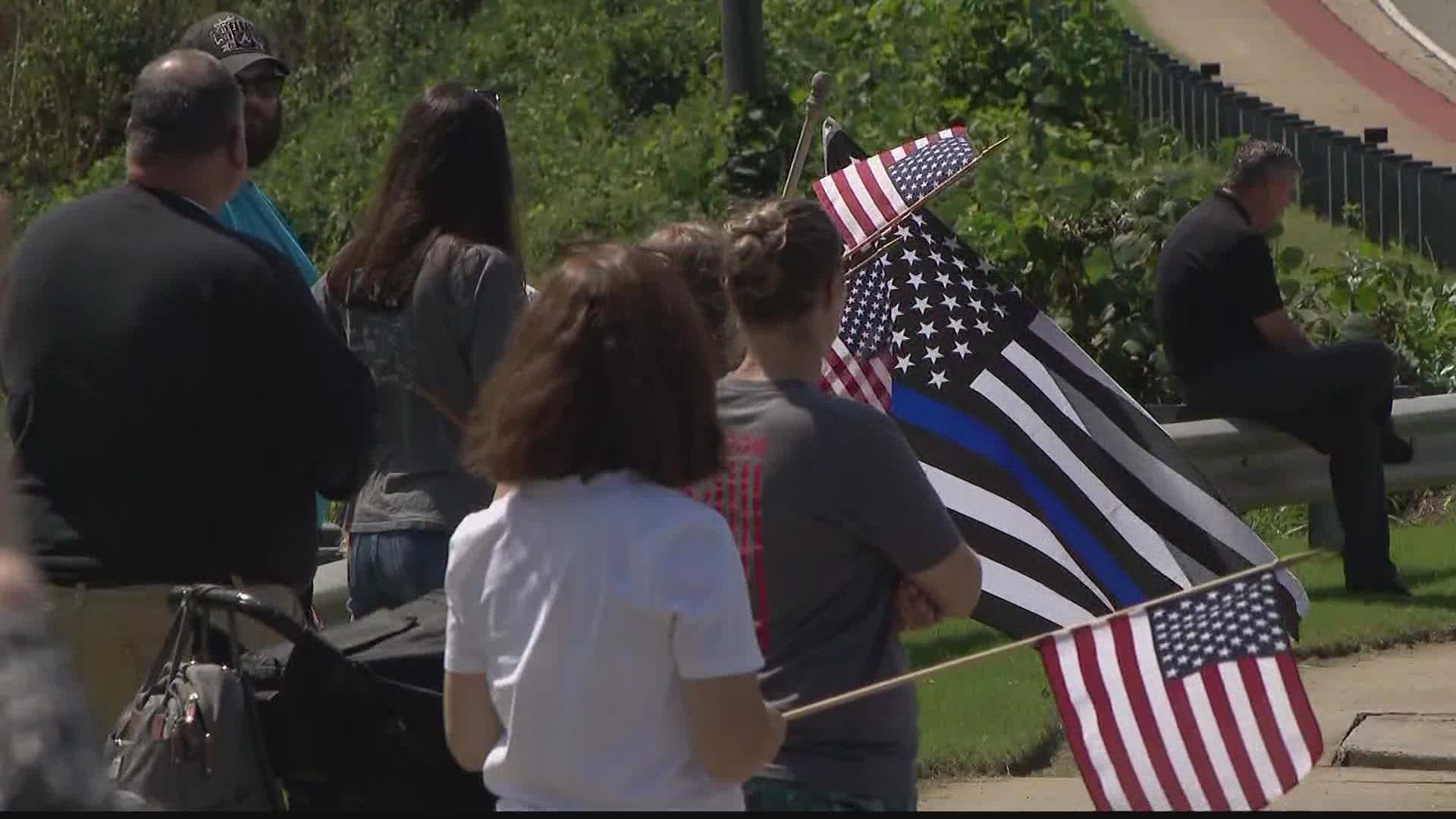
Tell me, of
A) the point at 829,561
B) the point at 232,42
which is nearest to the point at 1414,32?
the point at 232,42

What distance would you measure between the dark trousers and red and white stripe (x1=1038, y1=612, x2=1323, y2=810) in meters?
4.45

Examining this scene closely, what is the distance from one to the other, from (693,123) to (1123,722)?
12.5 meters

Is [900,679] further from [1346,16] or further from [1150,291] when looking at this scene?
[1346,16]

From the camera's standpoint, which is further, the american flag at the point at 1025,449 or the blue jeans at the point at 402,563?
the american flag at the point at 1025,449

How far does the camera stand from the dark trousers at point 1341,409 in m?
8.56

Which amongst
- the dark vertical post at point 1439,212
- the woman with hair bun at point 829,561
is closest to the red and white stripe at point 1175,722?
the woman with hair bun at point 829,561

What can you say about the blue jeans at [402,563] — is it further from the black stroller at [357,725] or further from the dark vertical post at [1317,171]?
the dark vertical post at [1317,171]

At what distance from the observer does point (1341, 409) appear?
8.73 metres

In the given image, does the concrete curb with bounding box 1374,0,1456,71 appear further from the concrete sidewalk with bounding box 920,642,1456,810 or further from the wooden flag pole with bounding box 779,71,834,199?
the wooden flag pole with bounding box 779,71,834,199

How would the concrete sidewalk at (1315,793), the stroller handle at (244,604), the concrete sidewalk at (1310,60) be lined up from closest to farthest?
the stroller handle at (244,604), the concrete sidewalk at (1315,793), the concrete sidewalk at (1310,60)

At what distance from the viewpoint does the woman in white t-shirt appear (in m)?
3.08

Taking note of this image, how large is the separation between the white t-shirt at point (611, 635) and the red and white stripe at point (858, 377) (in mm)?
2690

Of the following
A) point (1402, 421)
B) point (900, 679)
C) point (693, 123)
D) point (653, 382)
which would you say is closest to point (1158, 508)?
point (900, 679)

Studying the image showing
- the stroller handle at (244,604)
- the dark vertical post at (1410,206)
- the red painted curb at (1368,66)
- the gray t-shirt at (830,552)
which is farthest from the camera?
the red painted curb at (1368,66)
